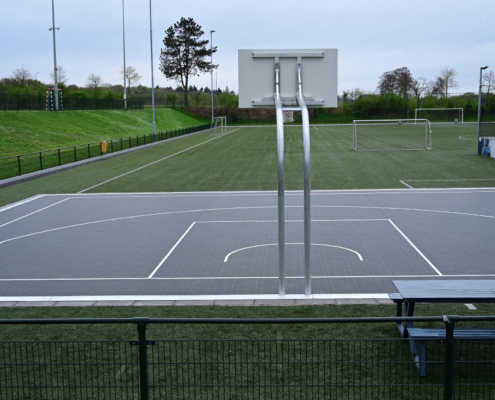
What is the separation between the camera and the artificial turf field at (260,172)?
80.6ft

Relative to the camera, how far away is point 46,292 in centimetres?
1103

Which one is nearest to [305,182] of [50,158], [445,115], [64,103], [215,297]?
[215,297]

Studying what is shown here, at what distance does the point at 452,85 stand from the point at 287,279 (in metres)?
112

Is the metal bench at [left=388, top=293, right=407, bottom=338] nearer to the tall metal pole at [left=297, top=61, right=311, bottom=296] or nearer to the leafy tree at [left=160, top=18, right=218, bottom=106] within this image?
the tall metal pole at [left=297, top=61, right=311, bottom=296]

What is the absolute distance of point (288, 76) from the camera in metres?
11.2

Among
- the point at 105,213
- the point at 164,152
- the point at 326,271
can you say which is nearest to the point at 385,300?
the point at 326,271

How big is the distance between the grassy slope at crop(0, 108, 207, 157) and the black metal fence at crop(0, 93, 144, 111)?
164 centimetres

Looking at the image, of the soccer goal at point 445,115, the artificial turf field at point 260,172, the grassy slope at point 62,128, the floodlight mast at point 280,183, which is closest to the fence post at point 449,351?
the floodlight mast at point 280,183

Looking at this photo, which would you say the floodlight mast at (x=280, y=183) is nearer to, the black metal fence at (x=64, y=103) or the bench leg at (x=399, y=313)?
the bench leg at (x=399, y=313)

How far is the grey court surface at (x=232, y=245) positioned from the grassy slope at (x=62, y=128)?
88.8ft

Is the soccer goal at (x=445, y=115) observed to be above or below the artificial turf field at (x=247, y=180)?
above

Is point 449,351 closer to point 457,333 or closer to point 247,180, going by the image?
point 457,333

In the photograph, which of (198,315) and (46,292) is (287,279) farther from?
(46,292)

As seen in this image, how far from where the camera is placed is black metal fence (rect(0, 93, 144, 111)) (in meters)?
57.2
